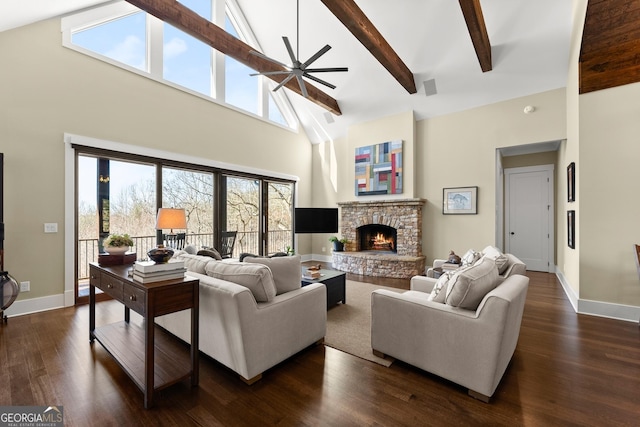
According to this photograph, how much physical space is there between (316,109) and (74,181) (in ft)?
16.5

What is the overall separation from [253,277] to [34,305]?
3.46m

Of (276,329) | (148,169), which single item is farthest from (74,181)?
(276,329)

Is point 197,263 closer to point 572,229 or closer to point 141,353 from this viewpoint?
point 141,353

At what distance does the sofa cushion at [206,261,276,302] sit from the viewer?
209 cm

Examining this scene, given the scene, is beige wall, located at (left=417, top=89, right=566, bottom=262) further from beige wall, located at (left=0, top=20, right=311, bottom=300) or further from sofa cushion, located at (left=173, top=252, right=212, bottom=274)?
beige wall, located at (left=0, top=20, right=311, bottom=300)

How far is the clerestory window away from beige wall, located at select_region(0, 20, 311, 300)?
0.25 meters

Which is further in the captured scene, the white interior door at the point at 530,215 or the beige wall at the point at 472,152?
the white interior door at the point at 530,215

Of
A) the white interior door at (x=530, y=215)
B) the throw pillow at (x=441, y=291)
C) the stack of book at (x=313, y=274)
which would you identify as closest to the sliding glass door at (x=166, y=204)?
the stack of book at (x=313, y=274)

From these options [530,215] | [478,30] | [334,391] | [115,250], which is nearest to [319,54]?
[478,30]

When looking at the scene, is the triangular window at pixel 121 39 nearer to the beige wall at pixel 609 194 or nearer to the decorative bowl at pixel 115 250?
the decorative bowl at pixel 115 250

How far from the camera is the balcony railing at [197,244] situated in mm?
4141

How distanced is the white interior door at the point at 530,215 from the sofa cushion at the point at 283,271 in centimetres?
607

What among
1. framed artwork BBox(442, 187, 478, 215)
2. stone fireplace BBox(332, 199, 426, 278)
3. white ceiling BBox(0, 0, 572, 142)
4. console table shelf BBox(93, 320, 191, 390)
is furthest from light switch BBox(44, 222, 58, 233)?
framed artwork BBox(442, 187, 478, 215)

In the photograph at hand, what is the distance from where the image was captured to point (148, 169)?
4695 mm
